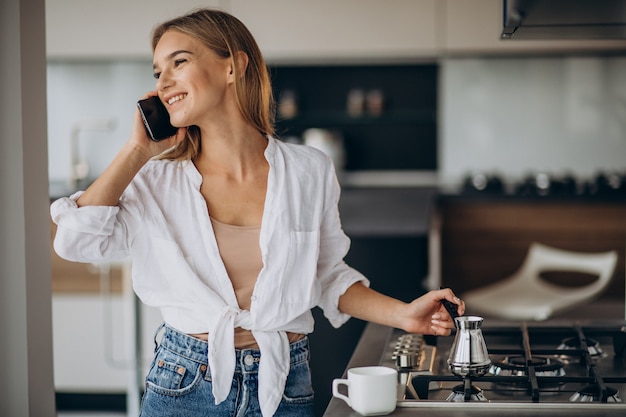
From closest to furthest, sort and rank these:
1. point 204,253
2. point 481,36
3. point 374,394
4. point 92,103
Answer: point 374,394, point 204,253, point 481,36, point 92,103

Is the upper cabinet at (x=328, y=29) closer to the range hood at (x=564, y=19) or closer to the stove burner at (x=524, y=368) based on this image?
the range hood at (x=564, y=19)

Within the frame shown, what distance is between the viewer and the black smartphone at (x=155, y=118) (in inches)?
64.0

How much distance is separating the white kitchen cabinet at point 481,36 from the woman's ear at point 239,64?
3.39 m

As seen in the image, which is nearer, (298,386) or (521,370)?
(521,370)

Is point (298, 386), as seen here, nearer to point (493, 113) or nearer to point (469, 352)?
point (469, 352)

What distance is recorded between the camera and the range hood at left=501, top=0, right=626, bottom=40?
1.38 m

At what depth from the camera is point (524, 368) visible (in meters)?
1.51

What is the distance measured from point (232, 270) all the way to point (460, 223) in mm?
3264

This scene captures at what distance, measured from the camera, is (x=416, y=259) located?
3174 mm

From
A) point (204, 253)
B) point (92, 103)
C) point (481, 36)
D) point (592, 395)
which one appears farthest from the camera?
point (92, 103)

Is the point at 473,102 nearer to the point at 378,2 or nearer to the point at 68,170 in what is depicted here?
the point at 378,2

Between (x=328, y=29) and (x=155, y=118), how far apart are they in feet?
11.4

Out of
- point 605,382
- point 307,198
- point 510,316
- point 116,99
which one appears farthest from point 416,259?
point 116,99

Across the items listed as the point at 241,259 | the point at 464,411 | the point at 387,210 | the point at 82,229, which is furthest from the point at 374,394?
the point at 387,210
